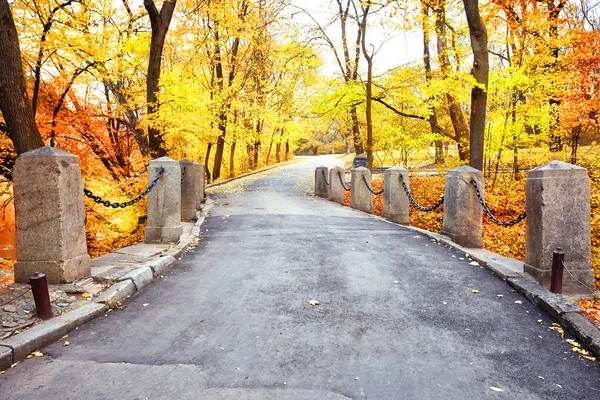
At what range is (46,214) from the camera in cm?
487

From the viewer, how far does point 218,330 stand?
3943mm

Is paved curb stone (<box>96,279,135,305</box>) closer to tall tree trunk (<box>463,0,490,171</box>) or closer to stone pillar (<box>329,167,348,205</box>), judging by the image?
tall tree trunk (<box>463,0,490,171</box>)

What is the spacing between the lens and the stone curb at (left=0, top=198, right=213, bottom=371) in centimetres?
342

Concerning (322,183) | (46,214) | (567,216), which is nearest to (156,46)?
(322,183)

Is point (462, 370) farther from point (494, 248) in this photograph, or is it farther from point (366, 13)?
point (366, 13)

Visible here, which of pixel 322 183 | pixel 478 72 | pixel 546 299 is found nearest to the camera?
pixel 546 299

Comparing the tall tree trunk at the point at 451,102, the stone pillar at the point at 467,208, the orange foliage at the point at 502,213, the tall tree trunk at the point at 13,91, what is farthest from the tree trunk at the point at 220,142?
the stone pillar at the point at 467,208

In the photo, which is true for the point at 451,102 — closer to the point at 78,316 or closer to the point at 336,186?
the point at 336,186

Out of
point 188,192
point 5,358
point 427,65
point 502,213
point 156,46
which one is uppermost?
point 156,46

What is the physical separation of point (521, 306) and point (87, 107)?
1536cm

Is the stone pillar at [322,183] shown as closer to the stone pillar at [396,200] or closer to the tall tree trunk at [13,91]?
the stone pillar at [396,200]

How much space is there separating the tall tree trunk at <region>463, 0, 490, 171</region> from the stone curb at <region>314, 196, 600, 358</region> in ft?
19.7

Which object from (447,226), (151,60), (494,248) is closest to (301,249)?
(447,226)

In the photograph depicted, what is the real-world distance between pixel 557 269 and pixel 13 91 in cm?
1017
